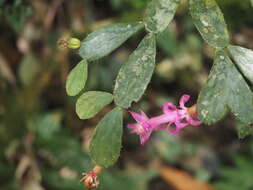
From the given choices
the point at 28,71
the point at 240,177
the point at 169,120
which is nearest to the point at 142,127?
the point at 169,120

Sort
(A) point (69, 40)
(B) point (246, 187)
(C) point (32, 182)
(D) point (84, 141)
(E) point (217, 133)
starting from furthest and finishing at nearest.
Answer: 1. (E) point (217, 133)
2. (D) point (84, 141)
3. (C) point (32, 182)
4. (B) point (246, 187)
5. (A) point (69, 40)

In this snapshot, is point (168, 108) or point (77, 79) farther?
point (168, 108)

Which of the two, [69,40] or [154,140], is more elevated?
[69,40]

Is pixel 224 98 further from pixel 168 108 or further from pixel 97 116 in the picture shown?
pixel 97 116

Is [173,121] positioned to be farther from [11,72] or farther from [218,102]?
[11,72]

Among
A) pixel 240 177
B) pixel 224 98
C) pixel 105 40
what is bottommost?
pixel 240 177

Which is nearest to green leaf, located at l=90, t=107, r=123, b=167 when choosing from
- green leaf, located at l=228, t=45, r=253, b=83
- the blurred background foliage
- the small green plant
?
the small green plant

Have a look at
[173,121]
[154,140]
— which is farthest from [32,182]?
[173,121]
